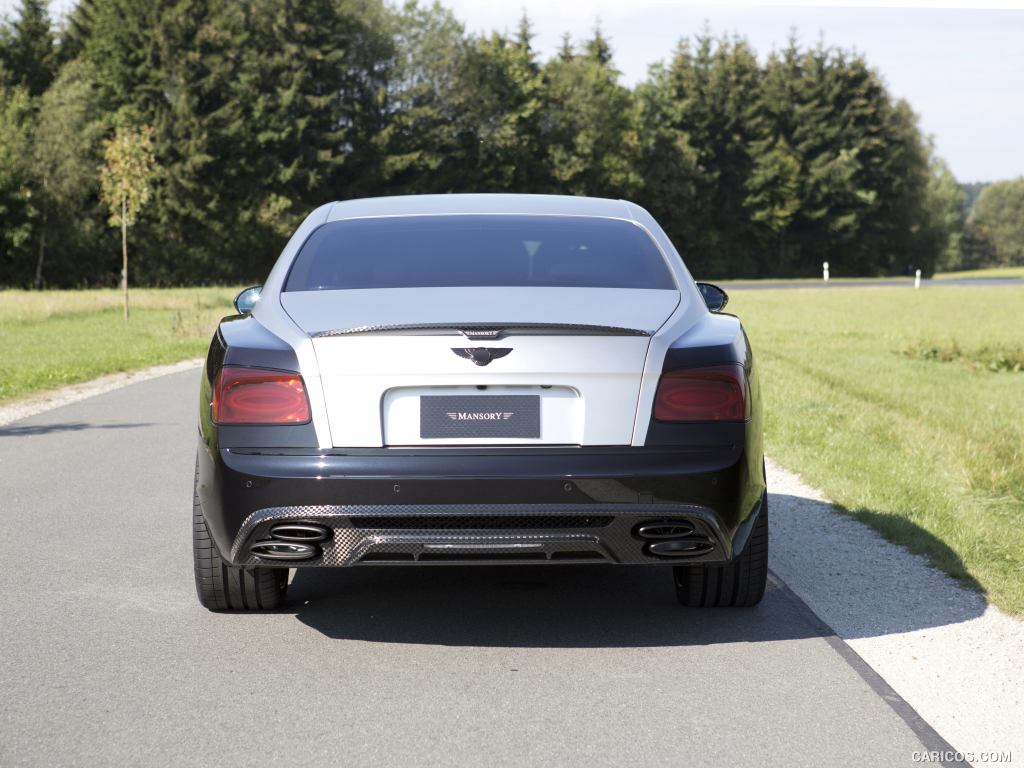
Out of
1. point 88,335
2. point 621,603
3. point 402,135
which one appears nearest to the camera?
point 621,603

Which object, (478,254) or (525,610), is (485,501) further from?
(478,254)

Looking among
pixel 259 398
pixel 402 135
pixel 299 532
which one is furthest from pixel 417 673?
pixel 402 135

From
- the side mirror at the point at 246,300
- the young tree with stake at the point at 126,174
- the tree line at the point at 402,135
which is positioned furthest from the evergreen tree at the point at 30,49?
the side mirror at the point at 246,300

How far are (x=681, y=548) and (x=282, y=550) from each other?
4.48 feet

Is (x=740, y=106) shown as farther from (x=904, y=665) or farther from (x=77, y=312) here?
(x=904, y=665)

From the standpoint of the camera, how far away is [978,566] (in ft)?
18.9

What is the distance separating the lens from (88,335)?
78.6 ft

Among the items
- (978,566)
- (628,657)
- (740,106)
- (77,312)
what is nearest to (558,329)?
(628,657)

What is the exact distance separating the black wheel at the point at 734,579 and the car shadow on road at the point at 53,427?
23.7ft

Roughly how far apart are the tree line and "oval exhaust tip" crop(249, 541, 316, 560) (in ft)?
169

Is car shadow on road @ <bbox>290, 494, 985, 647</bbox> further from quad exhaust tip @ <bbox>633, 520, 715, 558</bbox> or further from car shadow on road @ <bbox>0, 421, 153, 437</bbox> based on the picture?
→ car shadow on road @ <bbox>0, 421, 153, 437</bbox>

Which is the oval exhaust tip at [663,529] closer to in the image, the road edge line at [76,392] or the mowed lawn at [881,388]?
the mowed lawn at [881,388]

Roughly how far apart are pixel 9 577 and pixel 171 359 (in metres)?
14.0

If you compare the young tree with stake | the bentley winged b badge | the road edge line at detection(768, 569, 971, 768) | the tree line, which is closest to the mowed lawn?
the road edge line at detection(768, 569, 971, 768)
